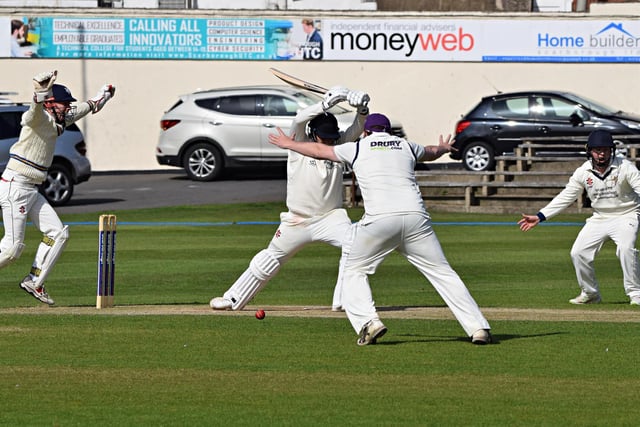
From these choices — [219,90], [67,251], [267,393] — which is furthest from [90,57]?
[267,393]

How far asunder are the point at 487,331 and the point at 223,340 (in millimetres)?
2124

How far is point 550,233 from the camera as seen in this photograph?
2164 centimetres

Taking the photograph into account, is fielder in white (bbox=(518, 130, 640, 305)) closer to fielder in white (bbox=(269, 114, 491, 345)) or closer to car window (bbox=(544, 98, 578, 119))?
fielder in white (bbox=(269, 114, 491, 345))

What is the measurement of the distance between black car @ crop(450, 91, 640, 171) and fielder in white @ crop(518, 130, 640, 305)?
16.1 meters

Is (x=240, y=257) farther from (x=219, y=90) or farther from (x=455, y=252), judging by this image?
(x=219, y=90)

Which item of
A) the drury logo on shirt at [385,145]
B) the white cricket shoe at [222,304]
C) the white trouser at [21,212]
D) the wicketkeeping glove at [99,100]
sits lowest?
the white cricket shoe at [222,304]

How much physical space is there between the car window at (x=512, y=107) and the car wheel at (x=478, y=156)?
843 mm

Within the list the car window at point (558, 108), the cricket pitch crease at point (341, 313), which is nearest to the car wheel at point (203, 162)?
the car window at point (558, 108)

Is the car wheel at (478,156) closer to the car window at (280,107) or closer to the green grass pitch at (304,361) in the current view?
the car window at (280,107)

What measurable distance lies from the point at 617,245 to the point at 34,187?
5832 mm

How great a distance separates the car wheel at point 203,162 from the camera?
30.2 m

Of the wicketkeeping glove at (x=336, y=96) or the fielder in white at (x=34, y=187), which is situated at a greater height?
the wicketkeeping glove at (x=336, y=96)

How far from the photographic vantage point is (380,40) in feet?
115

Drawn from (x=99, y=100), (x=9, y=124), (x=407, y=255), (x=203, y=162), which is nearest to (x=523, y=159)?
(x=203, y=162)
